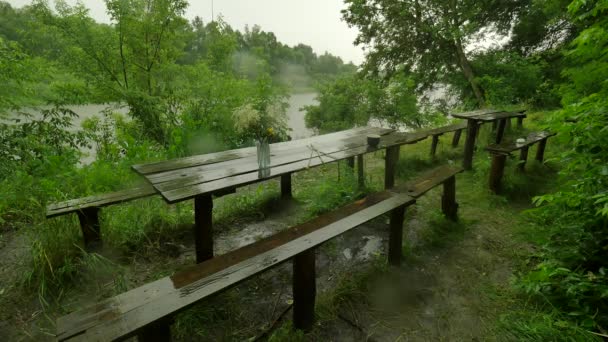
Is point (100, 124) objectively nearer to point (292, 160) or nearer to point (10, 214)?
point (10, 214)

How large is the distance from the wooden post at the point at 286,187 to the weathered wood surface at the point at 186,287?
5.17ft

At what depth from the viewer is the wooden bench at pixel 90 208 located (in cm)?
211

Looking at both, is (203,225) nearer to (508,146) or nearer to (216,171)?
(216,171)

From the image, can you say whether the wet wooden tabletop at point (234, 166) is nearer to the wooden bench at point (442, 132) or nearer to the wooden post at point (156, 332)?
the wooden post at point (156, 332)

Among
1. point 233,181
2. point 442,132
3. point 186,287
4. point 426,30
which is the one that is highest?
point 426,30

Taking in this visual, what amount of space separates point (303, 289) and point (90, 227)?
1714 millimetres

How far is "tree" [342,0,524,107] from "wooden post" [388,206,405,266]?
20.4 ft

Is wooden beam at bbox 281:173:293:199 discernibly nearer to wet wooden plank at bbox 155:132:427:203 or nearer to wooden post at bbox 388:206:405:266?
wet wooden plank at bbox 155:132:427:203

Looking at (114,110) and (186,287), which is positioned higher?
(114,110)

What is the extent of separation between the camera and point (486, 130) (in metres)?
5.53


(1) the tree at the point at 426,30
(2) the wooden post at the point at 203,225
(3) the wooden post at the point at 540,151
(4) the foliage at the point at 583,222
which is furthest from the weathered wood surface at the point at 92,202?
(1) the tree at the point at 426,30

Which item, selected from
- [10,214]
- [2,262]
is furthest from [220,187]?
[10,214]

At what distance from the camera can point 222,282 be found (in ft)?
4.32

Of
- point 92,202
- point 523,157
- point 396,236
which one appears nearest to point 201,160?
point 92,202
